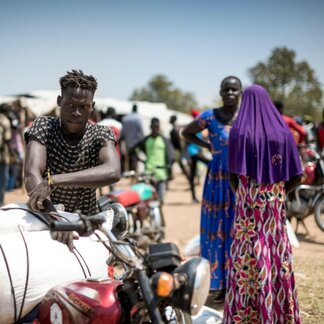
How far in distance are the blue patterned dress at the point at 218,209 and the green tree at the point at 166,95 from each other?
1887 inches

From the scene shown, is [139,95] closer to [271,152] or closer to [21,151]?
[21,151]

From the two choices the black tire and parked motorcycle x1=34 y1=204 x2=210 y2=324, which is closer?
parked motorcycle x1=34 y1=204 x2=210 y2=324

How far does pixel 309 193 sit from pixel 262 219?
4525 millimetres

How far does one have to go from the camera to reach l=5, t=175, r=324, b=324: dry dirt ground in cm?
442

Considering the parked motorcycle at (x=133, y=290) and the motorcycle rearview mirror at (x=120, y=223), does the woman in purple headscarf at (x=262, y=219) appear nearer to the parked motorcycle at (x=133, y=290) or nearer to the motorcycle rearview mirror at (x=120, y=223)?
the motorcycle rearview mirror at (x=120, y=223)

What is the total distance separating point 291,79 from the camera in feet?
134

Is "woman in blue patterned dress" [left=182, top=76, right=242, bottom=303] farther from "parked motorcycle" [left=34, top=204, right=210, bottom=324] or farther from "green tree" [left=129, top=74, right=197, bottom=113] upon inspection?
"green tree" [left=129, top=74, right=197, bottom=113]

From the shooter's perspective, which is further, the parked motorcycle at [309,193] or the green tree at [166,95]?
the green tree at [166,95]

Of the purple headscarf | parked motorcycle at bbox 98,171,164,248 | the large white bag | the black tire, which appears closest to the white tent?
parked motorcycle at bbox 98,171,164,248

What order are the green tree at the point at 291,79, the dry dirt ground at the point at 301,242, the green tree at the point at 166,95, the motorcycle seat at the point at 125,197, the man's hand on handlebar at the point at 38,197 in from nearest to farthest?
the man's hand on handlebar at the point at 38,197
the dry dirt ground at the point at 301,242
the motorcycle seat at the point at 125,197
the green tree at the point at 291,79
the green tree at the point at 166,95

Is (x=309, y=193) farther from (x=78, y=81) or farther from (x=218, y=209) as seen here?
(x=78, y=81)

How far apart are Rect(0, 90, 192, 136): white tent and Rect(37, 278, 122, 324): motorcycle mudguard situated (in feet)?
39.7

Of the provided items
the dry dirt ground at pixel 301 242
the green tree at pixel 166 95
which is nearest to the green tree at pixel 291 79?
the green tree at pixel 166 95

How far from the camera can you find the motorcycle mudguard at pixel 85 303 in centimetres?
187
